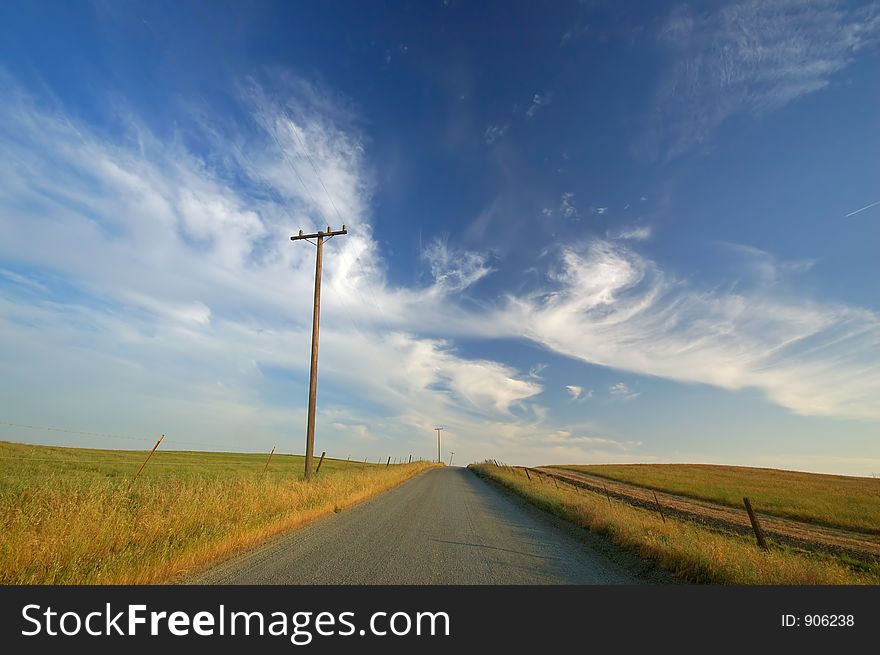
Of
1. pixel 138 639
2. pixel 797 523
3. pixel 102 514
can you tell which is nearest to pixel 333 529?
pixel 102 514

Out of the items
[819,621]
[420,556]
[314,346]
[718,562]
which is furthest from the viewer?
[314,346]

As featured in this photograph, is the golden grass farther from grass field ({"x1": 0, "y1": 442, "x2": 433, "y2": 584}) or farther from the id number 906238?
grass field ({"x1": 0, "y1": 442, "x2": 433, "y2": 584})

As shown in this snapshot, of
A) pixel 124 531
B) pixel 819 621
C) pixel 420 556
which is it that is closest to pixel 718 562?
pixel 819 621

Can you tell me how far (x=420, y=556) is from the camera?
26.1 feet

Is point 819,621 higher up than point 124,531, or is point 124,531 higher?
point 124,531

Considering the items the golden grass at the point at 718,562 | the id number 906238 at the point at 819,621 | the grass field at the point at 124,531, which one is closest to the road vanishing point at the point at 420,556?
the grass field at the point at 124,531

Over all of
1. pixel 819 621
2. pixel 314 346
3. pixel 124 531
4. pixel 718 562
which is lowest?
pixel 819 621

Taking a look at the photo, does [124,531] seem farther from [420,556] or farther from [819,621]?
[819,621]

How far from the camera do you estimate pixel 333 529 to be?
35.1 feet

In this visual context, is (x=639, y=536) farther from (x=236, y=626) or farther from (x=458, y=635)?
(x=236, y=626)

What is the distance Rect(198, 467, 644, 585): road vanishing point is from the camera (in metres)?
6.36

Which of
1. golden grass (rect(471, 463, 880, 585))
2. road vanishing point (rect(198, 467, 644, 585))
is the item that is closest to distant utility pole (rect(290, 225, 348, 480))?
road vanishing point (rect(198, 467, 644, 585))

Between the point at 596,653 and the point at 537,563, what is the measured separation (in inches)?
148

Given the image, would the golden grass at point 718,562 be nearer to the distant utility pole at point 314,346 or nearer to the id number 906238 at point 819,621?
the id number 906238 at point 819,621
